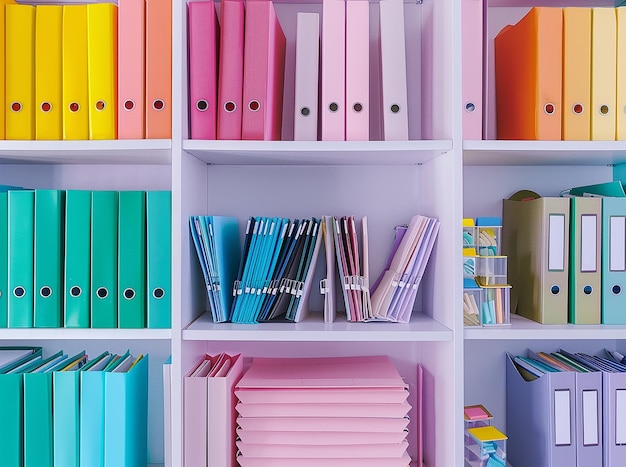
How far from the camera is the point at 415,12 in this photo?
158cm

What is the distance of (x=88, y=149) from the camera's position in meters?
1.24

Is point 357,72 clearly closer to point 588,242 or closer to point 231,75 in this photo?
point 231,75

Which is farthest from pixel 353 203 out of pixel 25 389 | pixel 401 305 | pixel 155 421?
pixel 25 389

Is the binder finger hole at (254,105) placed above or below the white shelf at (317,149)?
above

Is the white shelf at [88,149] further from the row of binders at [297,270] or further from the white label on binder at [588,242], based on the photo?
the white label on binder at [588,242]

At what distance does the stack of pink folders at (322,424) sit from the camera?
1.28m

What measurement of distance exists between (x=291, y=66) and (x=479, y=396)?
3.50 ft

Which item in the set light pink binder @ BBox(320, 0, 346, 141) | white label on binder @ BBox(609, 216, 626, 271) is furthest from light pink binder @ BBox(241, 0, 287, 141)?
white label on binder @ BBox(609, 216, 626, 271)

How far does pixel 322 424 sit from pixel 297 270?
0.36 m

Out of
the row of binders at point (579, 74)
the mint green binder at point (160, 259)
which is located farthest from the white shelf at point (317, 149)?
the row of binders at point (579, 74)

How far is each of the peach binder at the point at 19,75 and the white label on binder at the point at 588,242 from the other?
128 cm

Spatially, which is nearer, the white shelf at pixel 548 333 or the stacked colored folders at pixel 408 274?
the white shelf at pixel 548 333

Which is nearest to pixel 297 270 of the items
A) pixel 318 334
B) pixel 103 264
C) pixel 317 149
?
pixel 318 334

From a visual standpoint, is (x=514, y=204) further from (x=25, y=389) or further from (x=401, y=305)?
(x=25, y=389)
